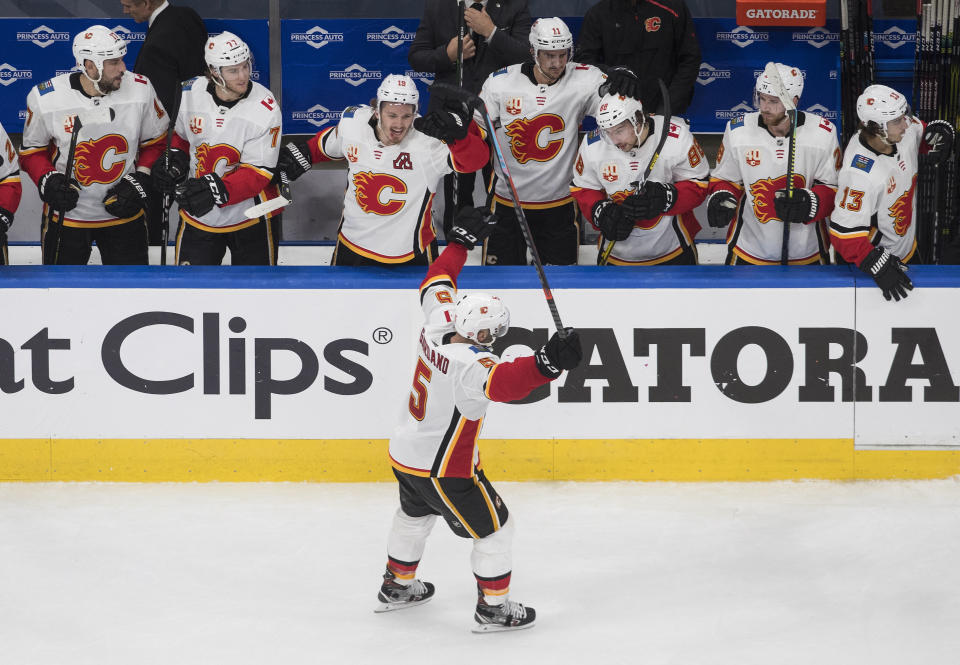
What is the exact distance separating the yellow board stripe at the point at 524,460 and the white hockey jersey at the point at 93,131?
4.25ft

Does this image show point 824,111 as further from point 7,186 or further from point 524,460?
point 7,186

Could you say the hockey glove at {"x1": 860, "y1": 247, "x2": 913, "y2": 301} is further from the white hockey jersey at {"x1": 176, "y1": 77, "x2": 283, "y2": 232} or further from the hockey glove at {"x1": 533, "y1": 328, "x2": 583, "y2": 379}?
the white hockey jersey at {"x1": 176, "y1": 77, "x2": 283, "y2": 232}

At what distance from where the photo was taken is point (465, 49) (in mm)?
6320

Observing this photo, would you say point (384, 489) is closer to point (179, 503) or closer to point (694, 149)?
point (179, 503)

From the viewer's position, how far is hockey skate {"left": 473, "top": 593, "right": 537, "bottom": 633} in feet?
13.4

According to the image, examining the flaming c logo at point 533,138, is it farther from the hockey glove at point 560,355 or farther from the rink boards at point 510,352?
the hockey glove at point 560,355

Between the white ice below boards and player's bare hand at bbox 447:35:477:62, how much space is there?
2217mm

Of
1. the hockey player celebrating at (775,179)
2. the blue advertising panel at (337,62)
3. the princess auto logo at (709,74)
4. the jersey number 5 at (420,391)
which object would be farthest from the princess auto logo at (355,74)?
the jersey number 5 at (420,391)

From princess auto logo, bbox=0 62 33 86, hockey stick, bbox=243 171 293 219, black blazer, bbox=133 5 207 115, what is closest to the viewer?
hockey stick, bbox=243 171 293 219

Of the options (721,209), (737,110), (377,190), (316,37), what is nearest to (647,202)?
(721,209)

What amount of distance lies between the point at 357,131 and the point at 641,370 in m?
1.58

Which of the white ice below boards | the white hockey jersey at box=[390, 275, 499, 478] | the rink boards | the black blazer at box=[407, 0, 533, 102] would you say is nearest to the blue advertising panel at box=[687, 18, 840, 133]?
the black blazer at box=[407, 0, 533, 102]

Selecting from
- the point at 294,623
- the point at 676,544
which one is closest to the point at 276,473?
the point at 294,623

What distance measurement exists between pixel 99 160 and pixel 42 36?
2.07m
